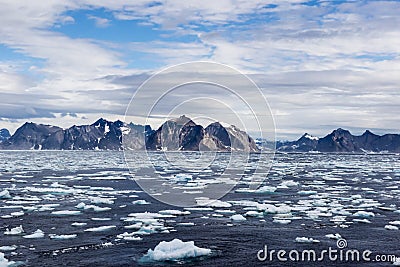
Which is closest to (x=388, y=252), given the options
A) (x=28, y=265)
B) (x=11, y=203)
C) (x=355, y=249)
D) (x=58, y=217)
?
(x=355, y=249)

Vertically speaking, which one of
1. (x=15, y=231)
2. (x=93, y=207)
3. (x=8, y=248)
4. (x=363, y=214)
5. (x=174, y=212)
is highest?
(x=363, y=214)

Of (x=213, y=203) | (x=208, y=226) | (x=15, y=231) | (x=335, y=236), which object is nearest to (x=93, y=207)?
(x=15, y=231)

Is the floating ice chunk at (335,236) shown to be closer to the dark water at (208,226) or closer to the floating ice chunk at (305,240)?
the dark water at (208,226)

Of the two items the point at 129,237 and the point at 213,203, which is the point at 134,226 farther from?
the point at 213,203

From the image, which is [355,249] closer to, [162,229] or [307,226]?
[307,226]

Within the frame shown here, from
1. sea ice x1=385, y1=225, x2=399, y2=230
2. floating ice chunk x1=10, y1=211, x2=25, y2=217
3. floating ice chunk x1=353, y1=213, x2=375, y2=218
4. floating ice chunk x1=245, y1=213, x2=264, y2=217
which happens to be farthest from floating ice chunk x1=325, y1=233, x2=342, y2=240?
floating ice chunk x1=10, y1=211, x2=25, y2=217

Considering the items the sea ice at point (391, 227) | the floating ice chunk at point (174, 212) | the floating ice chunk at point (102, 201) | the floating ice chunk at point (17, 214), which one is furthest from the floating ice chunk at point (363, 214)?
the floating ice chunk at point (17, 214)

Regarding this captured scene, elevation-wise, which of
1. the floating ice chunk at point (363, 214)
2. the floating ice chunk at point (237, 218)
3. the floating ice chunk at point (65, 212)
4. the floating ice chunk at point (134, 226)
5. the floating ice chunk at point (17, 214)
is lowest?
the floating ice chunk at point (134, 226)

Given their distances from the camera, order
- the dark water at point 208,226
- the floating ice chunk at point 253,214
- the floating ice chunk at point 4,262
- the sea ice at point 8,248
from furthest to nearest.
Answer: the floating ice chunk at point 253,214 → the sea ice at point 8,248 → the dark water at point 208,226 → the floating ice chunk at point 4,262

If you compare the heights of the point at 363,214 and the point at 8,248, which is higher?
the point at 363,214

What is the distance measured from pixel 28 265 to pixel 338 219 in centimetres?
1335

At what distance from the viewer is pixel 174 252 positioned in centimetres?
1422

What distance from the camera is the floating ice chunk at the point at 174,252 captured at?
1400cm

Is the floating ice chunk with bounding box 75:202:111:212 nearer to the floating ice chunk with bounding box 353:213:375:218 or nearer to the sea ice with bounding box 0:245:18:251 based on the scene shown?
the sea ice with bounding box 0:245:18:251
